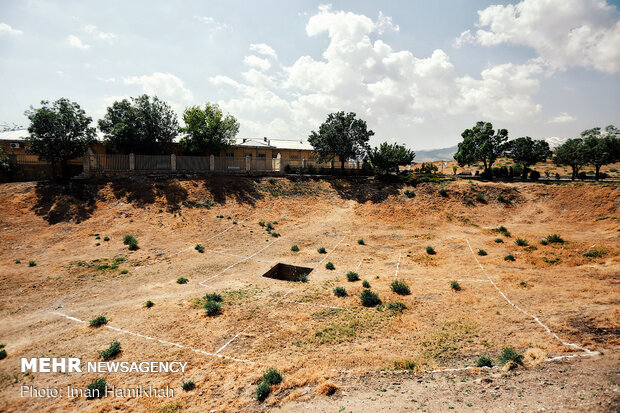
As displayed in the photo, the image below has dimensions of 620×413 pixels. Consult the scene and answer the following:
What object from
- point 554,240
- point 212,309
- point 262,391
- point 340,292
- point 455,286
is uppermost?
point 554,240

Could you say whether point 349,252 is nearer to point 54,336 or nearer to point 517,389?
point 517,389

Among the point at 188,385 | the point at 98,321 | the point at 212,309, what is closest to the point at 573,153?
the point at 212,309

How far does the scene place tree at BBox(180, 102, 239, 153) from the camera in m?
42.8

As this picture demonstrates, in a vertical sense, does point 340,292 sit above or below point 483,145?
below

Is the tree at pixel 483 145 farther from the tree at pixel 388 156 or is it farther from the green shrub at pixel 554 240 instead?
the green shrub at pixel 554 240

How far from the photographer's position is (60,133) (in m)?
34.2

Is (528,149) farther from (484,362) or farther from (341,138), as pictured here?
(484,362)

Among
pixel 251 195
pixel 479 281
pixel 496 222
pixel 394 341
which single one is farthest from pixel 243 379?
pixel 496 222

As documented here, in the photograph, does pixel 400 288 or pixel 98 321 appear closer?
pixel 98 321

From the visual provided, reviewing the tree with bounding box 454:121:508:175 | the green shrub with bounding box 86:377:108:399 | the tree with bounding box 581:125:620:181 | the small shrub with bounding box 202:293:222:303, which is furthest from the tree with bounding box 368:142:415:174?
the green shrub with bounding box 86:377:108:399

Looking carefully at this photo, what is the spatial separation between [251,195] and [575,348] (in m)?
35.8

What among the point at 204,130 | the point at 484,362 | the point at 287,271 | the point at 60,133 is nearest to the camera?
the point at 484,362

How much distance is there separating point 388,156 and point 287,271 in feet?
104

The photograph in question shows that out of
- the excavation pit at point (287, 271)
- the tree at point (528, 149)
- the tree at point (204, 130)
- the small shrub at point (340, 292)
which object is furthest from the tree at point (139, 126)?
the tree at point (528, 149)
